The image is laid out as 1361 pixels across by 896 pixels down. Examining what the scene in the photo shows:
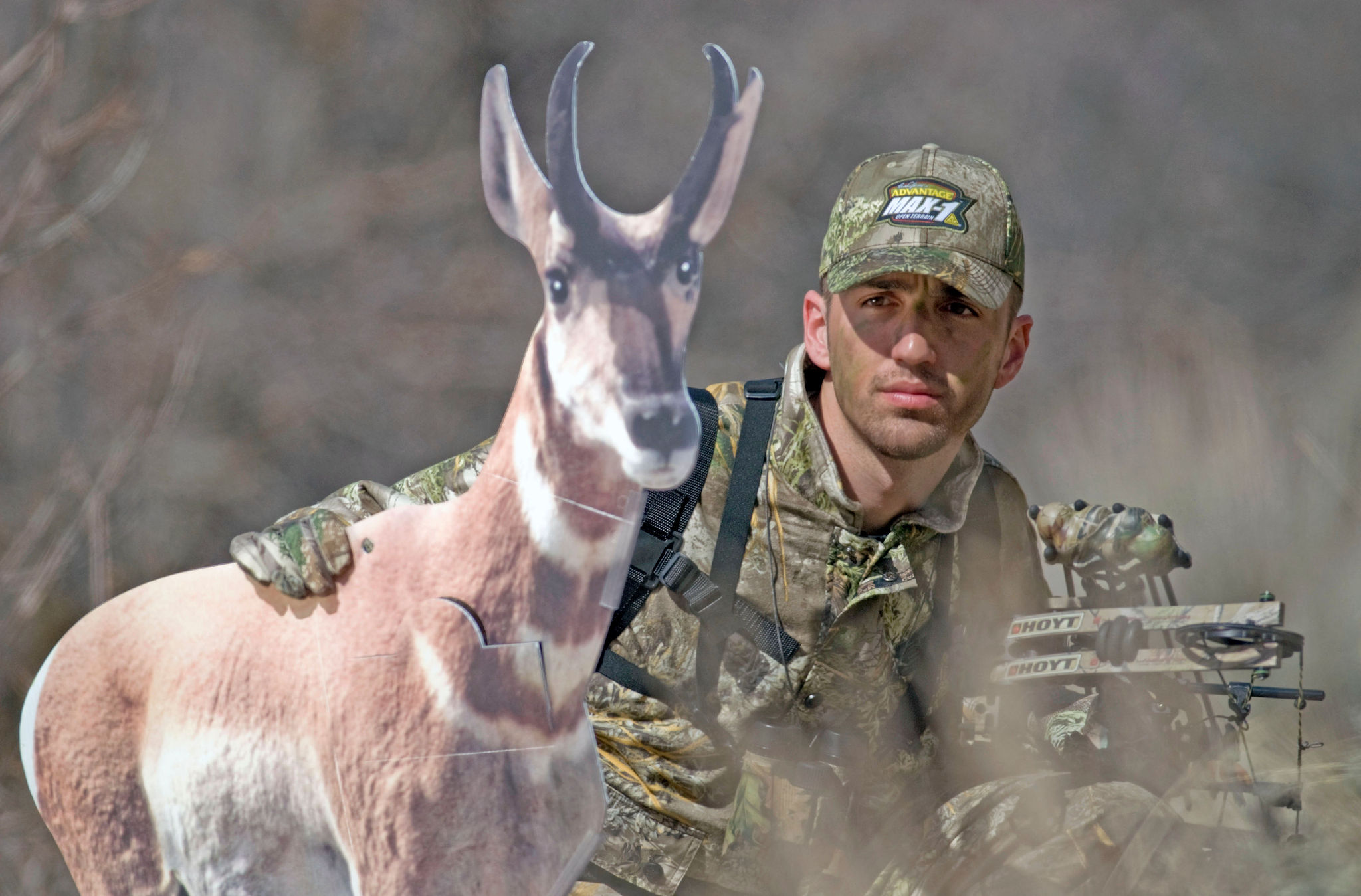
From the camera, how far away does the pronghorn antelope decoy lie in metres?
1.50

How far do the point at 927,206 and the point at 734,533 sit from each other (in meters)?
0.57

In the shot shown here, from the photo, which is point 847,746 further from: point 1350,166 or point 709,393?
point 1350,166

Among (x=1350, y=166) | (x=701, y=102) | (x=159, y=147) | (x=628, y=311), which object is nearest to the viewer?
(x=628, y=311)

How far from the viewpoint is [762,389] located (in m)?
1.98

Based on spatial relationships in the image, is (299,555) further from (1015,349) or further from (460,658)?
(1015,349)

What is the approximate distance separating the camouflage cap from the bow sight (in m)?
0.47

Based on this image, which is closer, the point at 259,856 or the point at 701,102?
the point at 259,856

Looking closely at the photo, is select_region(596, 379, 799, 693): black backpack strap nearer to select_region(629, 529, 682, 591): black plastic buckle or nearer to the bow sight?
select_region(629, 529, 682, 591): black plastic buckle

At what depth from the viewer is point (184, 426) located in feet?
6.01

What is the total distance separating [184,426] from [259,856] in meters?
0.64

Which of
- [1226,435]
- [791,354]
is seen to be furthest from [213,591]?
[1226,435]

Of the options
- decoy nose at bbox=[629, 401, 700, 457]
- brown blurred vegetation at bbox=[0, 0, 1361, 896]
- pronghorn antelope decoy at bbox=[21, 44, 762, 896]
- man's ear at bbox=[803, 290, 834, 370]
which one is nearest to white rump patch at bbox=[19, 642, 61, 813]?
pronghorn antelope decoy at bbox=[21, 44, 762, 896]

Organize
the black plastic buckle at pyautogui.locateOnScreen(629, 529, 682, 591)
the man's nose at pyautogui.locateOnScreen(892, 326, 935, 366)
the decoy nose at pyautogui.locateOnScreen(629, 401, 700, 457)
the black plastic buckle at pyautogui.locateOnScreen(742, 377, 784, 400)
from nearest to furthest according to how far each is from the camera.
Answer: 1. the decoy nose at pyautogui.locateOnScreen(629, 401, 700, 457)
2. the black plastic buckle at pyautogui.locateOnScreen(629, 529, 682, 591)
3. the man's nose at pyautogui.locateOnScreen(892, 326, 935, 366)
4. the black plastic buckle at pyautogui.locateOnScreen(742, 377, 784, 400)

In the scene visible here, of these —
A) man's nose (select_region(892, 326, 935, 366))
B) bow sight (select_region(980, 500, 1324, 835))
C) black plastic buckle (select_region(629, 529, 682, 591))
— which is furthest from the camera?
bow sight (select_region(980, 500, 1324, 835))
